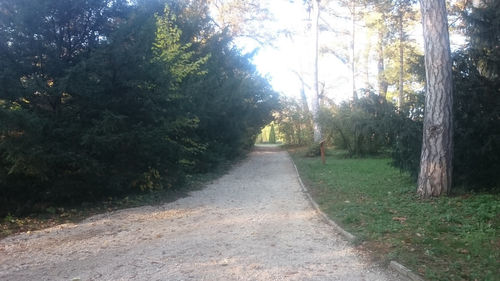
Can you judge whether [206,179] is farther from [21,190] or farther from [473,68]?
[473,68]

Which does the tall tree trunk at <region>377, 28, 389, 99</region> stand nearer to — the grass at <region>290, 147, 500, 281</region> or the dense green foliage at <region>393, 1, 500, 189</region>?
the dense green foliage at <region>393, 1, 500, 189</region>

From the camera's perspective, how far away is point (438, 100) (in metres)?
9.61

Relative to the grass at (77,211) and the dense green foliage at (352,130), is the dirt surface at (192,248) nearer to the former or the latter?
the grass at (77,211)

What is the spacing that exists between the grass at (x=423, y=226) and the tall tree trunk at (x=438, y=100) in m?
0.57

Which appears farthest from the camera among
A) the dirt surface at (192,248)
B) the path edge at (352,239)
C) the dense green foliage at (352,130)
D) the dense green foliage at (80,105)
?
the dense green foliage at (352,130)

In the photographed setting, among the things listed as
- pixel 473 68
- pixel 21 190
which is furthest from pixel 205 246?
pixel 473 68

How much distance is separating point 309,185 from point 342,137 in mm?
12769

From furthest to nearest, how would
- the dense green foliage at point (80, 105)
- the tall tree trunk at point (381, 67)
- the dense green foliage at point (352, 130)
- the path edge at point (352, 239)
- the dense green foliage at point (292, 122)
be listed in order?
the dense green foliage at point (292, 122), the tall tree trunk at point (381, 67), the dense green foliage at point (352, 130), the dense green foliage at point (80, 105), the path edge at point (352, 239)

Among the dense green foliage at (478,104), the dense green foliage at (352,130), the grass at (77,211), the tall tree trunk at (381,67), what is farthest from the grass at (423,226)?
the tall tree trunk at (381,67)

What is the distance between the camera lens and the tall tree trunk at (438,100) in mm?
9570

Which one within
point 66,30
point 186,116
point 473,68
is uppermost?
point 66,30

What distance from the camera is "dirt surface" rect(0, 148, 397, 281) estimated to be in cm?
538

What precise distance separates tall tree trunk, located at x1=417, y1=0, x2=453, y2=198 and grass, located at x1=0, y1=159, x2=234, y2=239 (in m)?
6.83

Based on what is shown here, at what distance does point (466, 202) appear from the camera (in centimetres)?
878
